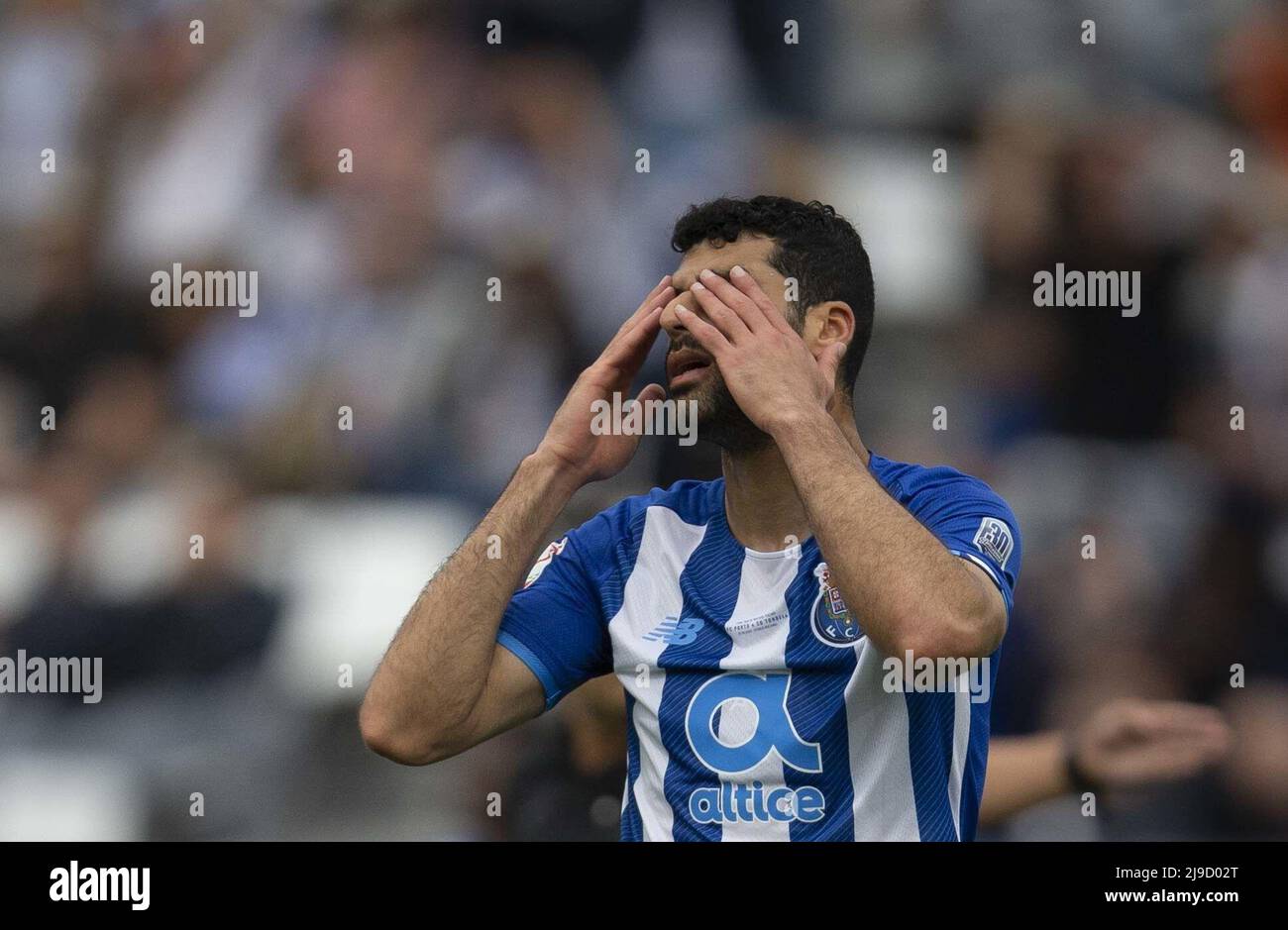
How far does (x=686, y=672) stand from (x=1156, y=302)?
3.30m

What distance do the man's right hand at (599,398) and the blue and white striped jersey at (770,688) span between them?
23 cm

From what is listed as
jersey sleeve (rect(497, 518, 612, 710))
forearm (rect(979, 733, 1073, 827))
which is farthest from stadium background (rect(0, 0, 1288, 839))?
Answer: jersey sleeve (rect(497, 518, 612, 710))

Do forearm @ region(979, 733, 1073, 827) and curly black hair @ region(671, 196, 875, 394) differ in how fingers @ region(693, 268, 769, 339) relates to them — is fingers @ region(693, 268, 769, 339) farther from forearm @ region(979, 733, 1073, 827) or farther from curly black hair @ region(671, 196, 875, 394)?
forearm @ region(979, 733, 1073, 827)

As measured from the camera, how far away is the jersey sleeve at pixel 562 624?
114 inches

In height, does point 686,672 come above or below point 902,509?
below

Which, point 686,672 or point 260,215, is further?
point 260,215

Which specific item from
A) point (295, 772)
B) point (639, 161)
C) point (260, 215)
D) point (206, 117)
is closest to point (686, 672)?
point (295, 772)

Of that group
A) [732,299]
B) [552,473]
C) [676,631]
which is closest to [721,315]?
[732,299]

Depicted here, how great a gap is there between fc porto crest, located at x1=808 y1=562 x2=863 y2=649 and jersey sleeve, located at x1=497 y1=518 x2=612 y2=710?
1.42ft

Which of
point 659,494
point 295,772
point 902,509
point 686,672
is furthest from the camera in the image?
point 295,772

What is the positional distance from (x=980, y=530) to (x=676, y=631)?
612 mm

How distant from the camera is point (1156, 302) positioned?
5.37 m

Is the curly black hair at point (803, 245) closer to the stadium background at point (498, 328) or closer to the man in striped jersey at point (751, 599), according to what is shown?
the man in striped jersey at point (751, 599)

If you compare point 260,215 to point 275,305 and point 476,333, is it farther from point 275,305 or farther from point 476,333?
point 476,333
